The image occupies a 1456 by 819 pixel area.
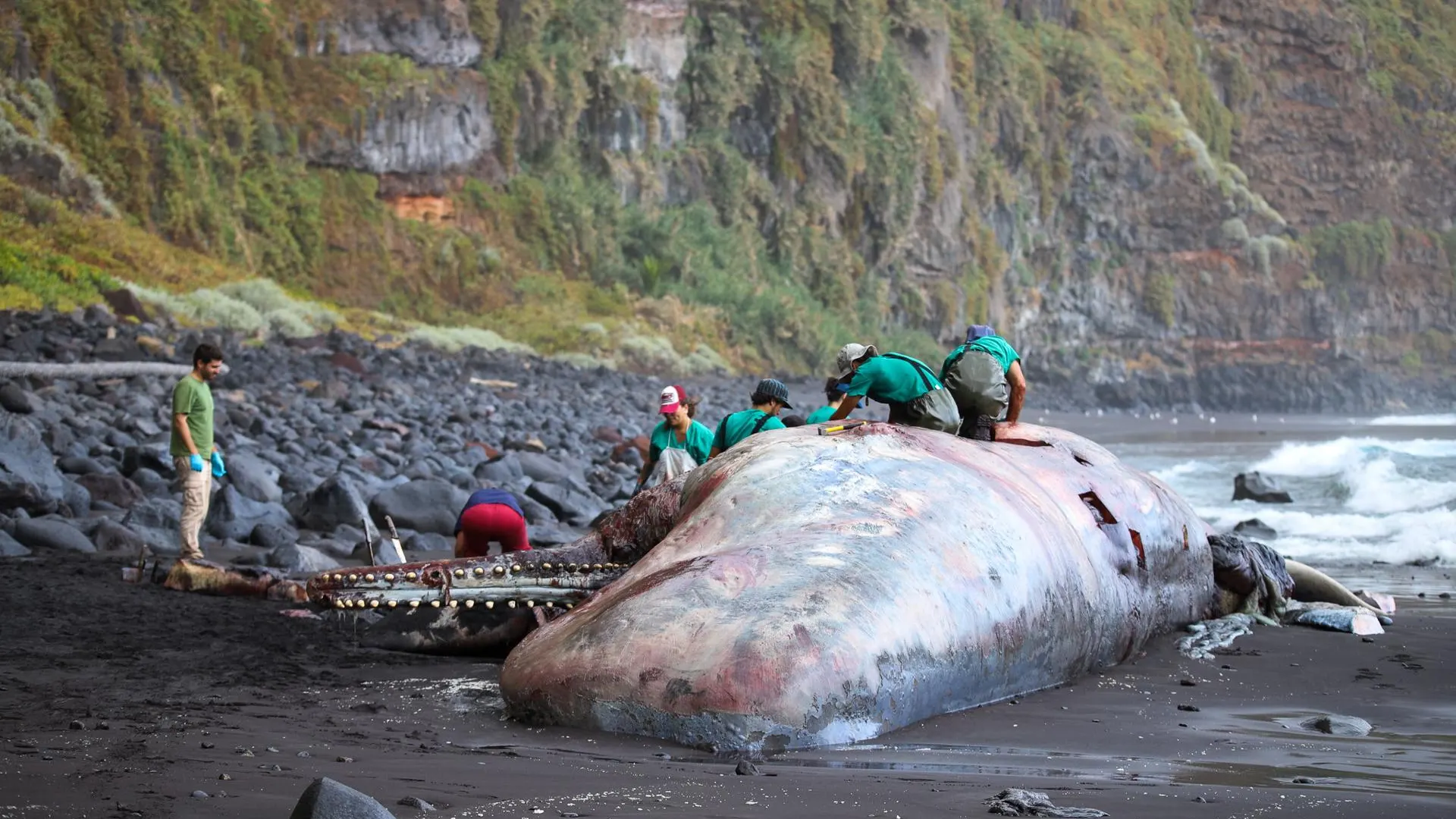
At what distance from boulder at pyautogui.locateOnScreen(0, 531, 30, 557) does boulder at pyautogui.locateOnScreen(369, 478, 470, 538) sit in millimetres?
2784

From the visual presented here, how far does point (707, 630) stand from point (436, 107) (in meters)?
39.8

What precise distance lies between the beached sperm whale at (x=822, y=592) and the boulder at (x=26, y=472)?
16.9 ft

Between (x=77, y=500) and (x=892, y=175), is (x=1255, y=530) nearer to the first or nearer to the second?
(x=77, y=500)

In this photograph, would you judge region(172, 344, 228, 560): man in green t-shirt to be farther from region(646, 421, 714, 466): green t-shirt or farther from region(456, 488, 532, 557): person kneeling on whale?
region(646, 421, 714, 466): green t-shirt

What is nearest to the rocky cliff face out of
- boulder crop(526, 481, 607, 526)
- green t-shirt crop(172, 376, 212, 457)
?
boulder crop(526, 481, 607, 526)

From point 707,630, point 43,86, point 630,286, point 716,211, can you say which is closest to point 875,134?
point 716,211

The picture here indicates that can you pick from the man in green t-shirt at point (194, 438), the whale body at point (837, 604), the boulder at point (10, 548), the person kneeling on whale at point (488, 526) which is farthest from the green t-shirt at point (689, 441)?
the boulder at point (10, 548)

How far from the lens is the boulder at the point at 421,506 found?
38.3 feet

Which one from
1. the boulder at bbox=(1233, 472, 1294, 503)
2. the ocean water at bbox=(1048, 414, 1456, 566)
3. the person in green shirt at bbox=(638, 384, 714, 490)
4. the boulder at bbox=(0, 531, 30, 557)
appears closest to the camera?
the person in green shirt at bbox=(638, 384, 714, 490)

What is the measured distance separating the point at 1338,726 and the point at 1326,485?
17944 millimetres

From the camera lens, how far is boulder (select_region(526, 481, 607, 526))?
13227 millimetres

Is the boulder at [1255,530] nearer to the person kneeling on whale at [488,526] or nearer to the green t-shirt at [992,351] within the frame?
the green t-shirt at [992,351]

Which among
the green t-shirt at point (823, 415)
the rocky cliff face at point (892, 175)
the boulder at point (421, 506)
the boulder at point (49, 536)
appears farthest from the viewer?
the rocky cliff face at point (892, 175)

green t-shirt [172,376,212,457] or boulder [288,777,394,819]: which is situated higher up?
green t-shirt [172,376,212,457]
